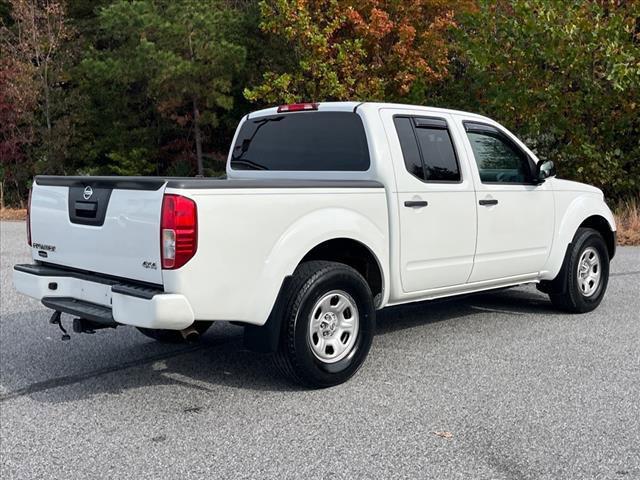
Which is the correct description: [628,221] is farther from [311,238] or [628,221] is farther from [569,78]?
[311,238]

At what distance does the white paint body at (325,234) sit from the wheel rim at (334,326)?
413 millimetres

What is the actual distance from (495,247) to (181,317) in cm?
317

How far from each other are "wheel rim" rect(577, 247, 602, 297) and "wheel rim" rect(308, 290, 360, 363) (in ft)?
10.4

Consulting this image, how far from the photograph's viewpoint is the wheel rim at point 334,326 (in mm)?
5211

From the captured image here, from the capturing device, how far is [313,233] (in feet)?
16.8

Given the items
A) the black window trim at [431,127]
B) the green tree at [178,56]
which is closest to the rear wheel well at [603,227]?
the black window trim at [431,127]

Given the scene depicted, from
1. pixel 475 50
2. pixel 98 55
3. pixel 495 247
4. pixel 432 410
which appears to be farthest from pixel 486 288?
pixel 98 55

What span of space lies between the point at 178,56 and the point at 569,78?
44.6 ft

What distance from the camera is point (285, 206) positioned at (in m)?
4.94

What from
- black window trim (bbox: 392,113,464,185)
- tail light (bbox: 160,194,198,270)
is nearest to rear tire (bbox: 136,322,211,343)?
tail light (bbox: 160,194,198,270)

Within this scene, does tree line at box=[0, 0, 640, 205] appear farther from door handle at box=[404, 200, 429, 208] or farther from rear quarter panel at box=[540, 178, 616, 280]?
door handle at box=[404, 200, 429, 208]

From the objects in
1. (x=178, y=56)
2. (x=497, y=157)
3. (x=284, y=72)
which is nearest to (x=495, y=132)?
(x=497, y=157)

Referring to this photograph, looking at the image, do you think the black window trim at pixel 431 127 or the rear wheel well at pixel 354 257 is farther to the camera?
the black window trim at pixel 431 127

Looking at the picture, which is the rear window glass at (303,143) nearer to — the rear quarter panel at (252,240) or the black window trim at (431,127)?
the black window trim at (431,127)
